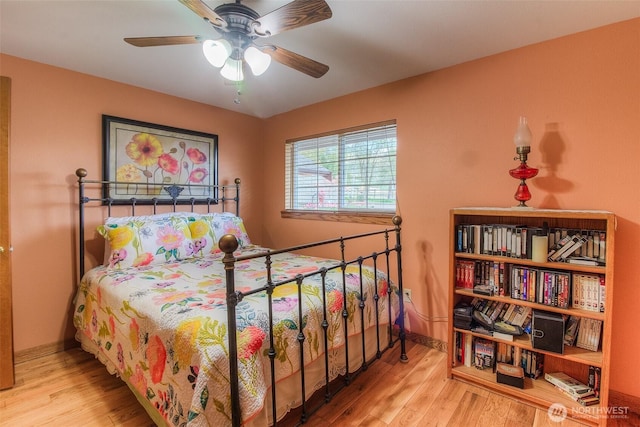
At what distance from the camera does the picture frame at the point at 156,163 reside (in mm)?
2605

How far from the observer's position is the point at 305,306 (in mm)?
1582

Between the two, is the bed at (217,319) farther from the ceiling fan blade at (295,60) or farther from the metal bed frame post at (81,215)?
the ceiling fan blade at (295,60)

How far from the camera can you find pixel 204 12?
1.30 metres

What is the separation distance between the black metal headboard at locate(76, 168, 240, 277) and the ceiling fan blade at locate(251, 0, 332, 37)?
1931 mm

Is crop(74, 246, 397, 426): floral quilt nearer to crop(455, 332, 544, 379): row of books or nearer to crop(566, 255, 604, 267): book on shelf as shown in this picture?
crop(455, 332, 544, 379): row of books

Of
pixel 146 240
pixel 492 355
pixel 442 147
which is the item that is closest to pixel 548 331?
pixel 492 355

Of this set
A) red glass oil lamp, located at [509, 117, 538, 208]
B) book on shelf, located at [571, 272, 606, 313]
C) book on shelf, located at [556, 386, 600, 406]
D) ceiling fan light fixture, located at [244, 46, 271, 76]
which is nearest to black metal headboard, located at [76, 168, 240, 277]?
ceiling fan light fixture, located at [244, 46, 271, 76]

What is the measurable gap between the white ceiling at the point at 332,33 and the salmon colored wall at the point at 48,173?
0.50 feet

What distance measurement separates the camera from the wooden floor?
1.64 meters

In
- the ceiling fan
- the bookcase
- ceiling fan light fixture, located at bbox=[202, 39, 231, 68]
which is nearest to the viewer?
the ceiling fan

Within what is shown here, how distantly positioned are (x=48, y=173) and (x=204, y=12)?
1.95m

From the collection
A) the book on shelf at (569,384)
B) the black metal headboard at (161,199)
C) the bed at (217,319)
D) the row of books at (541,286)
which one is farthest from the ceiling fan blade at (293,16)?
the book on shelf at (569,384)

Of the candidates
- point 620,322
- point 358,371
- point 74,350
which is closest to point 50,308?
point 74,350

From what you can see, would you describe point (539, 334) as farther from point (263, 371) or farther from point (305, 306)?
point (263, 371)
